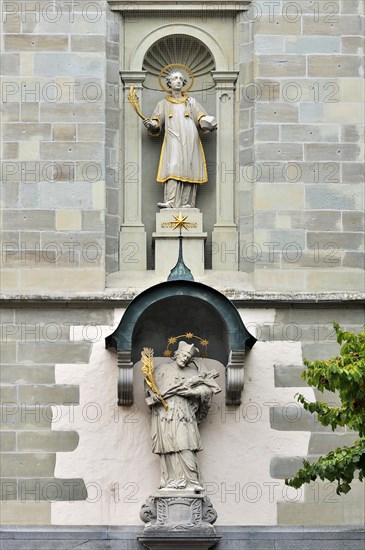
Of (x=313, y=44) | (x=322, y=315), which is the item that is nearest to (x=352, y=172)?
(x=313, y=44)

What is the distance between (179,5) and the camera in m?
20.9

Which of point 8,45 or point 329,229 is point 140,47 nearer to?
point 8,45

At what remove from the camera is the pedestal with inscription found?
2025 centimetres

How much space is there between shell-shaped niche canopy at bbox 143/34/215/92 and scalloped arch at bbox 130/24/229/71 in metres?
0.07

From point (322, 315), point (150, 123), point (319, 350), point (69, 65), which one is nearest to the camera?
point (319, 350)

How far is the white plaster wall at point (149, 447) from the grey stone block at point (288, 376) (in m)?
0.06

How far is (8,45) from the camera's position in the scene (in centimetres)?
2042

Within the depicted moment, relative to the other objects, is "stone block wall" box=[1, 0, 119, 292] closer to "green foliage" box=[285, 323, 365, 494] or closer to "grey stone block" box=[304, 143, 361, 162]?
"grey stone block" box=[304, 143, 361, 162]

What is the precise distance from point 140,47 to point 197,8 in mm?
794

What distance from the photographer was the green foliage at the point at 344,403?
16281 mm

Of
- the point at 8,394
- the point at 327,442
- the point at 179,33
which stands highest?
the point at 179,33

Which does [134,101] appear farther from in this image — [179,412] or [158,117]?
[179,412]

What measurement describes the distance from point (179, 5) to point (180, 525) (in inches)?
240

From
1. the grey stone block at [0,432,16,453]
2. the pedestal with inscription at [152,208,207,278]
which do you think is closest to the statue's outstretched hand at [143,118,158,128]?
the pedestal with inscription at [152,208,207,278]
